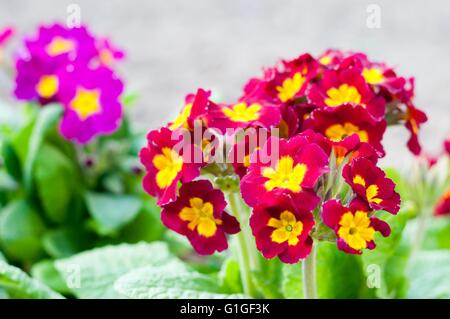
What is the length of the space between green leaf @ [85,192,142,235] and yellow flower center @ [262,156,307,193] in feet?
2.29

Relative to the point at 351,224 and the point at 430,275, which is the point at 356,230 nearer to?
the point at 351,224

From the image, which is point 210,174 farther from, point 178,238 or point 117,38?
point 117,38

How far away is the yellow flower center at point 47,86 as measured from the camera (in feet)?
4.46

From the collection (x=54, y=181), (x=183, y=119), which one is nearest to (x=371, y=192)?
(x=183, y=119)

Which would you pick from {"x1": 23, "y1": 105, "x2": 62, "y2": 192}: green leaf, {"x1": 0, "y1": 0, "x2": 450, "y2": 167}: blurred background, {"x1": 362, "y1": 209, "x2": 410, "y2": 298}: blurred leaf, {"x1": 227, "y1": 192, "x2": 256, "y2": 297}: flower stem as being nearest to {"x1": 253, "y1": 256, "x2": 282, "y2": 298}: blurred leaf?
{"x1": 227, "y1": 192, "x2": 256, "y2": 297}: flower stem

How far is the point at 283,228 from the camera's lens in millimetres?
756

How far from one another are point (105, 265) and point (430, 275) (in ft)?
1.61

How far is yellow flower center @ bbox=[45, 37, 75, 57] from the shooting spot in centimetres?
135

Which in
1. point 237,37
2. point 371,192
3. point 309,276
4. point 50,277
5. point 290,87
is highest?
point 237,37

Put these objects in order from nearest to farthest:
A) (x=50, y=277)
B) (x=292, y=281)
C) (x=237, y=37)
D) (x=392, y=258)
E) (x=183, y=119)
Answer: (x=183, y=119) → (x=292, y=281) → (x=392, y=258) → (x=50, y=277) → (x=237, y=37)

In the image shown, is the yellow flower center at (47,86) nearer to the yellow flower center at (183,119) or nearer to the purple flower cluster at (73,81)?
the purple flower cluster at (73,81)

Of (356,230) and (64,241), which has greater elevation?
(356,230)
